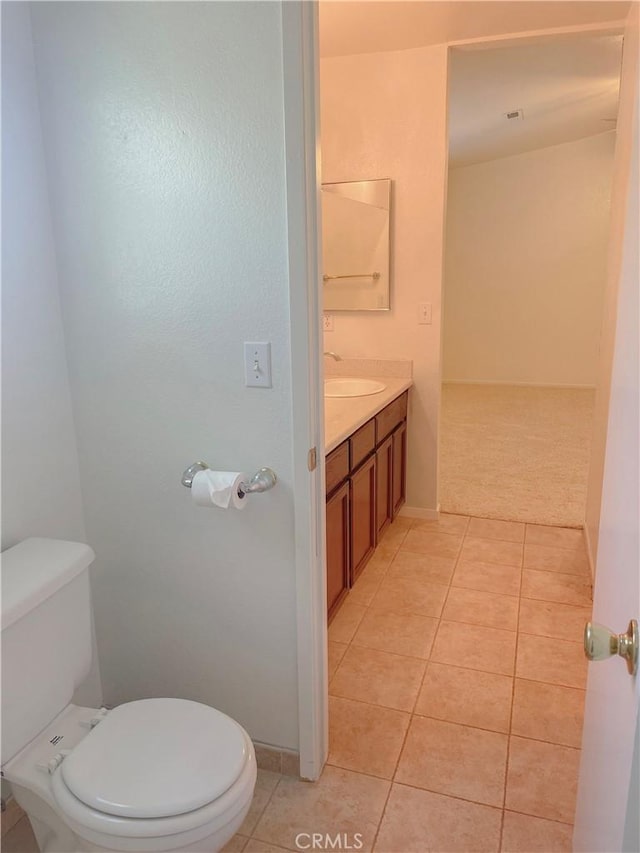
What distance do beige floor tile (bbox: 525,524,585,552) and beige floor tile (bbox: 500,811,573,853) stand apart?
5.75ft

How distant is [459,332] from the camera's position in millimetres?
7324

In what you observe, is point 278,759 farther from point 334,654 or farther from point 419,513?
point 419,513

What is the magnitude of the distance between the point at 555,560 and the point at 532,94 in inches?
130

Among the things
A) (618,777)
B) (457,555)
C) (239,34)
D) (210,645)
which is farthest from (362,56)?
(618,777)

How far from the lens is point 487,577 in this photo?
9.45 feet

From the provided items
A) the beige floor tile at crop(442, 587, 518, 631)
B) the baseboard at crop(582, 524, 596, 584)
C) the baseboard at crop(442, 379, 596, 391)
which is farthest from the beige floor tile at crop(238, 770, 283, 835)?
the baseboard at crop(442, 379, 596, 391)

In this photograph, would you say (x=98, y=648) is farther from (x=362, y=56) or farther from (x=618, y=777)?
(x=362, y=56)

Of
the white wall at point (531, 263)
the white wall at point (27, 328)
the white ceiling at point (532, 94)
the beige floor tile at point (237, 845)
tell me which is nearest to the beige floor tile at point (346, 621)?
the beige floor tile at point (237, 845)

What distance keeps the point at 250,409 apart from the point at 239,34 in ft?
2.83

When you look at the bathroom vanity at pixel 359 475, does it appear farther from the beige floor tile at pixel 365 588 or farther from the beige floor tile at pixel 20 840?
the beige floor tile at pixel 20 840

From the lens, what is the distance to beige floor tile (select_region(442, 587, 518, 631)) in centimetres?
252

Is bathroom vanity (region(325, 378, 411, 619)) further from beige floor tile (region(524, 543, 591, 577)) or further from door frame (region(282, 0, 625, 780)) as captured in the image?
beige floor tile (region(524, 543, 591, 577))

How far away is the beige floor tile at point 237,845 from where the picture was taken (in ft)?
4.99

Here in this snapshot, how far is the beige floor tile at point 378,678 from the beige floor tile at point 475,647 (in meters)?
0.13
